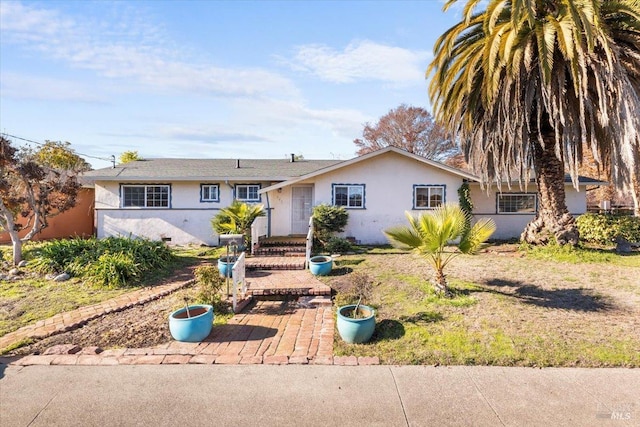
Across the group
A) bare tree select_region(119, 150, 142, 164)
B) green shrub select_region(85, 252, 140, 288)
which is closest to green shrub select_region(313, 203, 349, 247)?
green shrub select_region(85, 252, 140, 288)

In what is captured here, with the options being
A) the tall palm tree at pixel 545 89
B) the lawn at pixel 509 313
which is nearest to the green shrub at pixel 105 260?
the lawn at pixel 509 313

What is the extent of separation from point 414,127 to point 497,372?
31363 mm

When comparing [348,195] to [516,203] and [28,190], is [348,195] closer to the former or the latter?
[516,203]

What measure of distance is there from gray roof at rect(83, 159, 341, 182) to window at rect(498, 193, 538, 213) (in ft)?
30.1

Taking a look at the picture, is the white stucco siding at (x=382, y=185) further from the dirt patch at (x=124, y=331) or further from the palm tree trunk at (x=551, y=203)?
the dirt patch at (x=124, y=331)

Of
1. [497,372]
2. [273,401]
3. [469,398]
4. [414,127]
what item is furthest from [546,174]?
[414,127]

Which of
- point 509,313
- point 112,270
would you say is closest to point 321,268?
point 509,313

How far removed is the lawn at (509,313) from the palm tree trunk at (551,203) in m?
1.25

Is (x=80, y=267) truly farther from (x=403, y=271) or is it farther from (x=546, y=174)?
(x=546, y=174)

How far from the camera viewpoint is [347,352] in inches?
187

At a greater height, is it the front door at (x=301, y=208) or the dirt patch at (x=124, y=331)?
the front door at (x=301, y=208)

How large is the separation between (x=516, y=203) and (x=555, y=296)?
32.2 feet

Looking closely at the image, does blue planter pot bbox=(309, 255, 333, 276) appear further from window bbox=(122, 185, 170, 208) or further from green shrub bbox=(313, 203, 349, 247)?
window bbox=(122, 185, 170, 208)

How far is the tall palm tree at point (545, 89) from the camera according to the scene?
29.0ft
